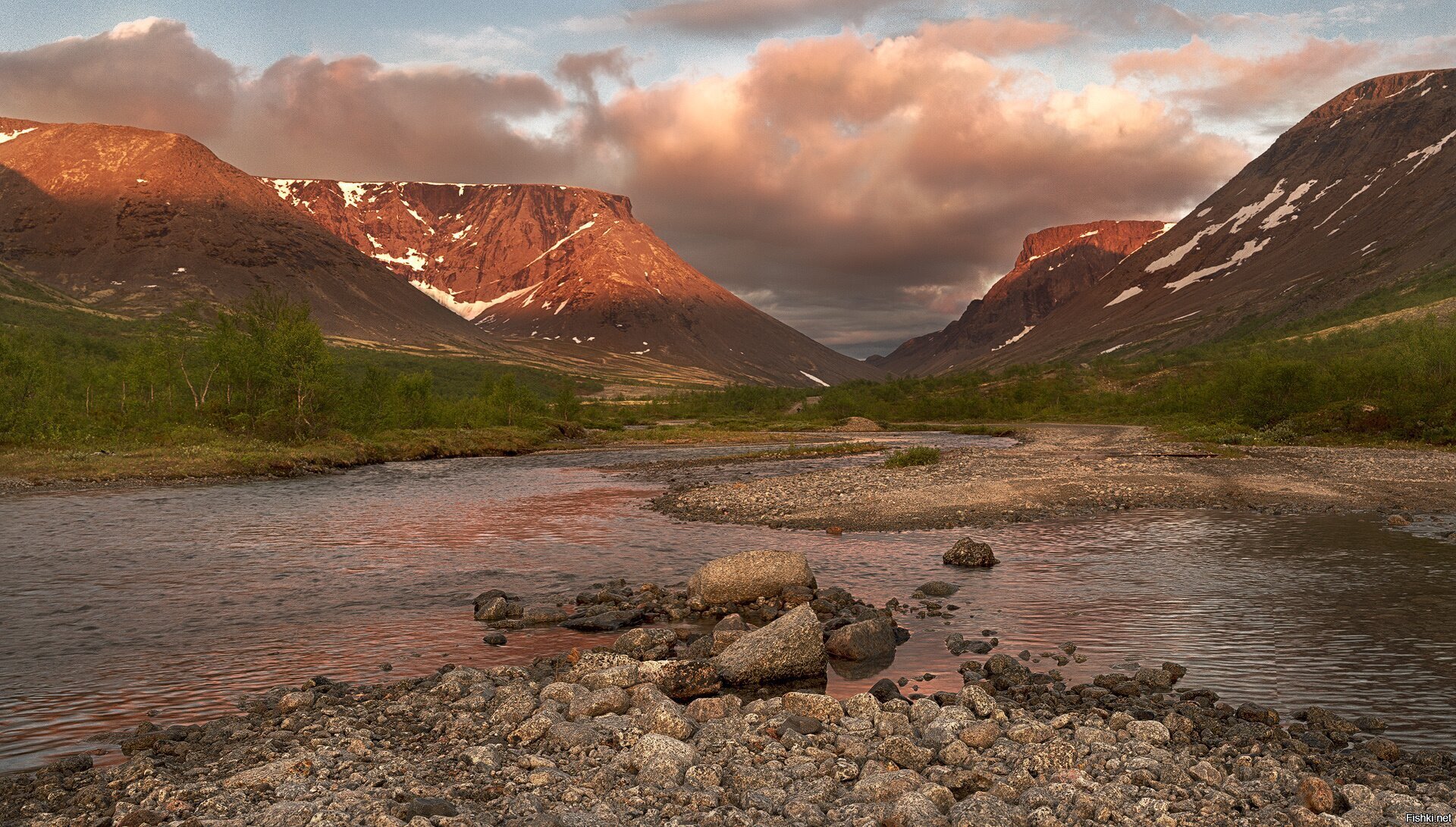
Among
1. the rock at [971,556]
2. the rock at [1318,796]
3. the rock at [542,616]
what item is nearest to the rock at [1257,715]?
the rock at [1318,796]

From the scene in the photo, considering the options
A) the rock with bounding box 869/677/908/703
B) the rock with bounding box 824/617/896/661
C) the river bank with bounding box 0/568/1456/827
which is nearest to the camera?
the river bank with bounding box 0/568/1456/827

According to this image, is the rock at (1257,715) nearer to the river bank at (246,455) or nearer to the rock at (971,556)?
the rock at (971,556)

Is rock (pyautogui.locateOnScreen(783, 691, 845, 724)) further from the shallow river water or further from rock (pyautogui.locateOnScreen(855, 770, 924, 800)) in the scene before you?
rock (pyautogui.locateOnScreen(855, 770, 924, 800))

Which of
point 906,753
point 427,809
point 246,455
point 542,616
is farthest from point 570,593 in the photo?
point 246,455

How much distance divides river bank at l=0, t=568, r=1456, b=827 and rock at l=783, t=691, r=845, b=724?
0.11 ft

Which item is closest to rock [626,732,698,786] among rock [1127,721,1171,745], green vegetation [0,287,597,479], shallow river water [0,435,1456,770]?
shallow river water [0,435,1456,770]

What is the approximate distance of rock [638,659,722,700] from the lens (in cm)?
1609

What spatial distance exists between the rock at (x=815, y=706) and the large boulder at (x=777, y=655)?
2.27 m

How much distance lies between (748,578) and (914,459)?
41.7 meters

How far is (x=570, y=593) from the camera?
2553 centimetres

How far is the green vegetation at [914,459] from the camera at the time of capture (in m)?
61.6

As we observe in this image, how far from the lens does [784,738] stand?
43.7ft

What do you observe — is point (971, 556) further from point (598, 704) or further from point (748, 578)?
point (598, 704)

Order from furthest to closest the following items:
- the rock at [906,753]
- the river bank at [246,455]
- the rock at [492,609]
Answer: the river bank at [246,455], the rock at [492,609], the rock at [906,753]
